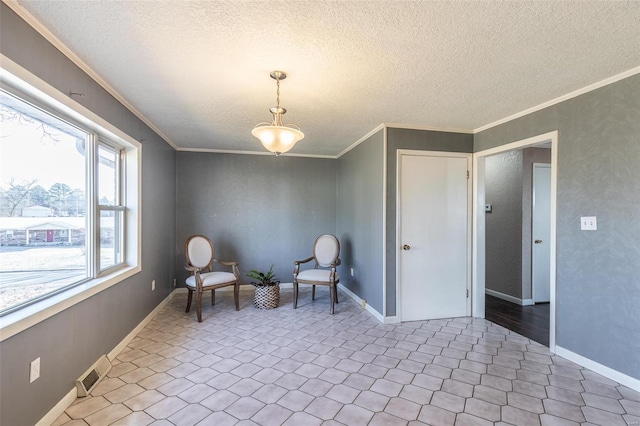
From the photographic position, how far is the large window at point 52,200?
5.53ft

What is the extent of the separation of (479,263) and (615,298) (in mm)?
1473

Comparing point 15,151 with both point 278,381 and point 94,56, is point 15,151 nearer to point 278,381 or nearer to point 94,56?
point 94,56

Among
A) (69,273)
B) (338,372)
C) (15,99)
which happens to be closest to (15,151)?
(15,99)

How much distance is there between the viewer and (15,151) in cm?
171

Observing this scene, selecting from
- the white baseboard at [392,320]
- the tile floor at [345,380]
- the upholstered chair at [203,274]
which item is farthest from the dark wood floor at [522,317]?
the upholstered chair at [203,274]

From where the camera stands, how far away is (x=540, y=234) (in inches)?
173

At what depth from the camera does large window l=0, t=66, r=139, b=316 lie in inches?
66.3

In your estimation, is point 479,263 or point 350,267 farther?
point 350,267

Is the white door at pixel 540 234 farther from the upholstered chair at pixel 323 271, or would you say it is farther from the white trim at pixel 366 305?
the upholstered chair at pixel 323 271

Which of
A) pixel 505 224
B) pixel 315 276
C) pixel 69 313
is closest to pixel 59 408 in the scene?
pixel 69 313

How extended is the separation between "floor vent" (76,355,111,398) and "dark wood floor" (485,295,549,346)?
4.03 m

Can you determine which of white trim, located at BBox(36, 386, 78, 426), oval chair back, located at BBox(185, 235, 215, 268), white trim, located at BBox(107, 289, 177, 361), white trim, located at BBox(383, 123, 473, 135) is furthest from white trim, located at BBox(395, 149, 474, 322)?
white trim, located at BBox(36, 386, 78, 426)

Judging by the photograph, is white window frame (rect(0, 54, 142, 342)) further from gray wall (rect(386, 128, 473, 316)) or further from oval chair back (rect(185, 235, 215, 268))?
gray wall (rect(386, 128, 473, 316))

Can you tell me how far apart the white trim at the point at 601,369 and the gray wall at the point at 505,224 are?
5.86ft
